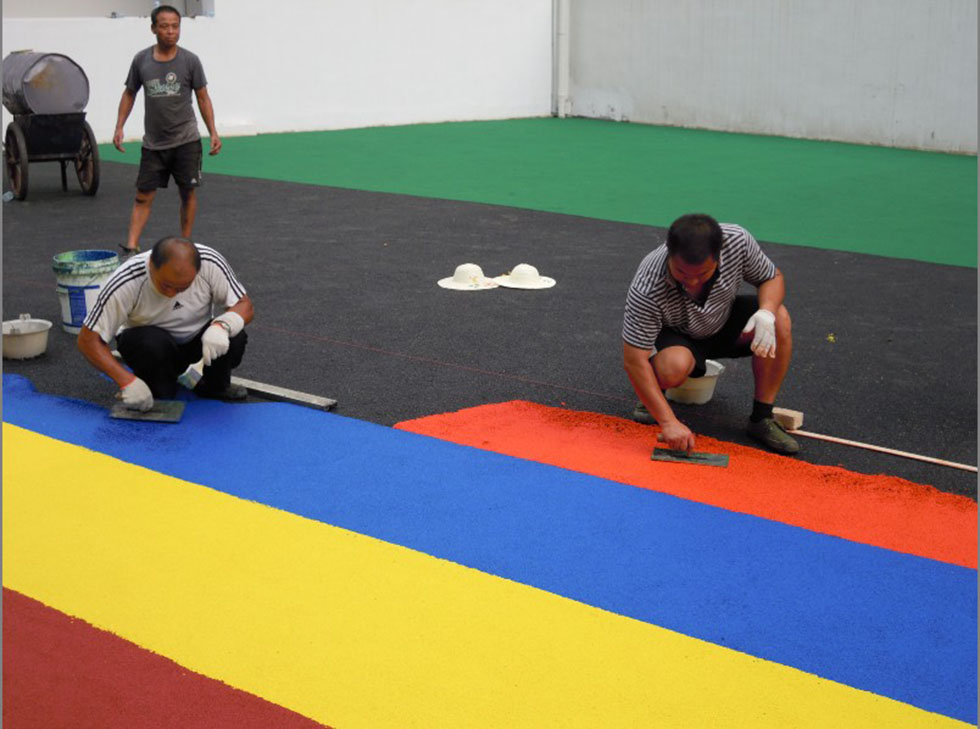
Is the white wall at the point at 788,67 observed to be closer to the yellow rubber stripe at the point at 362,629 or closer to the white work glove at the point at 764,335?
the white work glove at the point at 764,335

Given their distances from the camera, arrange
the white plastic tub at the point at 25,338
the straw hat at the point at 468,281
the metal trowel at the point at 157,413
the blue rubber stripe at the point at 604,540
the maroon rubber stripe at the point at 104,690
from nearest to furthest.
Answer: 1. the maroon rubber stripe at the point at 104,690
2. the blue rubber stripe at the point at 604,540
3. the metal trowel at the point at 157,413
4. the white plastic tub at the point at 25,338
5. the straw hat at the point at 468,281

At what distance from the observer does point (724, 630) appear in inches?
112

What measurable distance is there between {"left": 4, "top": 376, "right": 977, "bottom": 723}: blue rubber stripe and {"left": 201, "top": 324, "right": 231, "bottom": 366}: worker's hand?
271mm

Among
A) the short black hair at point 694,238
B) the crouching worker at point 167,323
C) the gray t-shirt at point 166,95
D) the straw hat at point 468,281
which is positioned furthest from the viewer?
the gray t-shirt at point 166,95

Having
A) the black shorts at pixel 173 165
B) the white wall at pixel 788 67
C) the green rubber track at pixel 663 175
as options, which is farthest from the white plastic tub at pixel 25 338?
the white wall at pixel 788 67

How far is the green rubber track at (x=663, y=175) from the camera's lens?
8.38m

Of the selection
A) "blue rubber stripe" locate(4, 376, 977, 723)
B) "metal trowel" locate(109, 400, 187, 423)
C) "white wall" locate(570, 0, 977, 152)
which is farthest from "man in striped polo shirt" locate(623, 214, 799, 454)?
"white wall" locate(570, 0, 977, 152)

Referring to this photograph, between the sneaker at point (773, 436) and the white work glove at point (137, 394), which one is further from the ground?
the white work glove at point (137, 394)

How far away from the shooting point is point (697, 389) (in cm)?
452

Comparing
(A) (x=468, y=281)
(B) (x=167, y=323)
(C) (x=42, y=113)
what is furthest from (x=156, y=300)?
(C) (x=42, y=113)

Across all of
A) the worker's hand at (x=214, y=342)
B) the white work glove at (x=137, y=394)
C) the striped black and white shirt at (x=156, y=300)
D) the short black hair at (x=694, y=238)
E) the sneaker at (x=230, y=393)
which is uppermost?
the short black hair at (x=694, y=238)

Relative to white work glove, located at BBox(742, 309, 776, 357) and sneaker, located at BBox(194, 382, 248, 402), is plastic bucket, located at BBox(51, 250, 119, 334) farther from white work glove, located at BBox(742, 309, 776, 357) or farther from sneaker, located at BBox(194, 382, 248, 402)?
white work glove, located at BBox(742, 309, 776, 357)

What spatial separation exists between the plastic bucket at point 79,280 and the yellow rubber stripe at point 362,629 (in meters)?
1.86

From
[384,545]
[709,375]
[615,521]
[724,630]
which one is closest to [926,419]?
[709,375]
